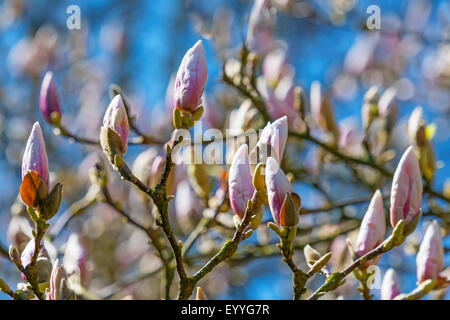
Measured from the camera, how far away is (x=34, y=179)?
3.89 feet

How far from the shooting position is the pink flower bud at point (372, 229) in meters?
1.26

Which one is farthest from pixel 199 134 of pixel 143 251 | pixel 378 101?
pixel 143 251

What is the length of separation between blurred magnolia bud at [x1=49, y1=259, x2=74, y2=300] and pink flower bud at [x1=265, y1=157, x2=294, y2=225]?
0.44 meters

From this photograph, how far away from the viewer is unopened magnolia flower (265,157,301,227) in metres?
1.13

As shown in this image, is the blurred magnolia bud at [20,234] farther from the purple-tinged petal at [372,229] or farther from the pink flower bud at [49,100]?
the purple-tinged petal at [372,229]

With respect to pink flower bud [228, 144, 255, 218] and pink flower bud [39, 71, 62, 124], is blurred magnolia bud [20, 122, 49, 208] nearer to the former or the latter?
pink flower bud [228, 144, 255, 218]

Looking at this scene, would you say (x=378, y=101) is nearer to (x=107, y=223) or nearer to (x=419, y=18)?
(x=107, y=223)

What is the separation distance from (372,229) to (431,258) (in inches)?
5.9

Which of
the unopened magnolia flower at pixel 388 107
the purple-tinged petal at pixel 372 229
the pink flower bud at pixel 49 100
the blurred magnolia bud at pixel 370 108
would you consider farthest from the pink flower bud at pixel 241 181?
the unopened magnolia flower at pixel 388 107

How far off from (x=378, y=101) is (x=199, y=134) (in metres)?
0.68

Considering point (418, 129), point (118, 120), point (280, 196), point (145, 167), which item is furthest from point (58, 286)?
point (418, 129)

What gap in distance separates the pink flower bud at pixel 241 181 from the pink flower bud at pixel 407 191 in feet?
0.93
